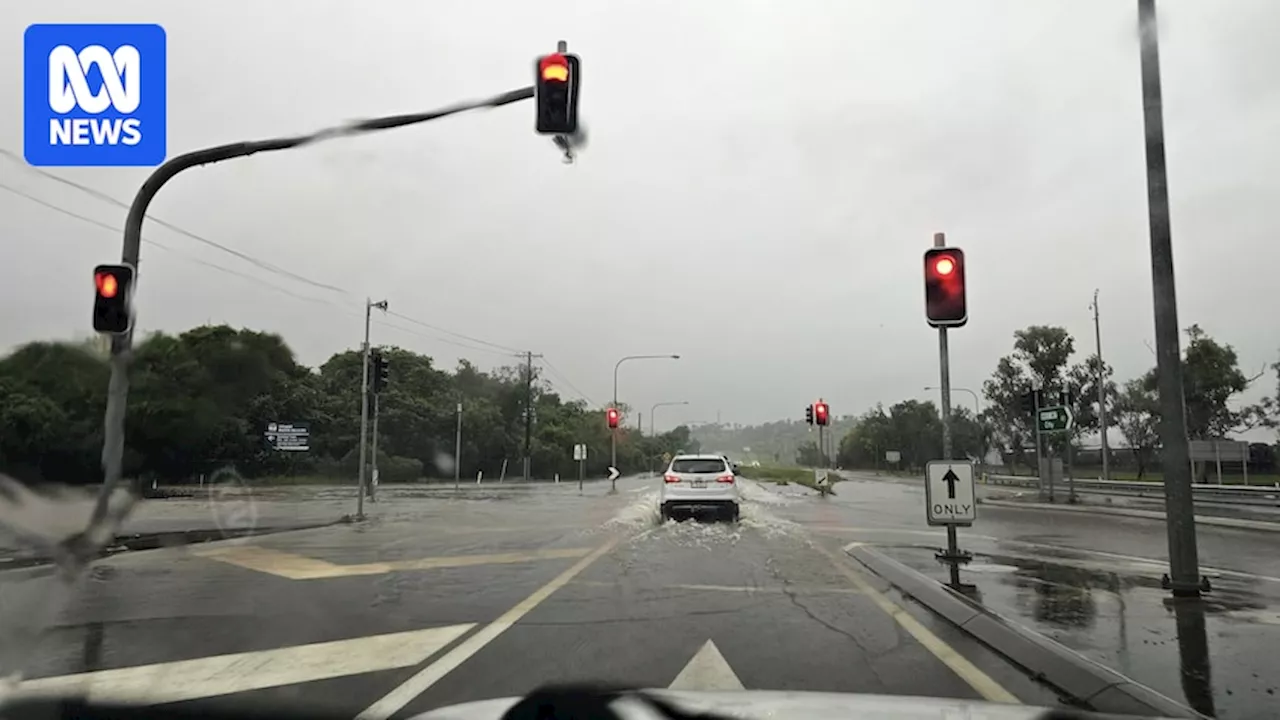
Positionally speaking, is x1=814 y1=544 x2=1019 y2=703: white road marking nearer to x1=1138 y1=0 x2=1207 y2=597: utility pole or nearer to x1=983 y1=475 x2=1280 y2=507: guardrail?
x1=1138 y1=0 x2=1207 y2=597: utility pole

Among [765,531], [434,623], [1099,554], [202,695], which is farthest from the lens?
[765,531]

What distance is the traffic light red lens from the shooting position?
11859 mm

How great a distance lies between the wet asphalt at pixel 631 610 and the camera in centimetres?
614

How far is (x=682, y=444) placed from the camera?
174 meters

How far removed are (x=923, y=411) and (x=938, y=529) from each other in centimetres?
8918

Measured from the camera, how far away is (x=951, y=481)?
11.0 metres

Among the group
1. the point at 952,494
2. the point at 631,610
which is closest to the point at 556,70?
the point at 631,610

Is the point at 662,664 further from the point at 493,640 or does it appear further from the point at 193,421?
the point at 193,421

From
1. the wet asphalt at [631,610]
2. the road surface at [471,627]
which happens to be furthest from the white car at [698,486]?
the road surface at [471,627]

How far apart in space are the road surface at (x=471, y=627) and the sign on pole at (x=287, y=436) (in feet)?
113

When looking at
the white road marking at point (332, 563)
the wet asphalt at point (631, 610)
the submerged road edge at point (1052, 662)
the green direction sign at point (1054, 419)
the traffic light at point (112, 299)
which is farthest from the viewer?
the green direction sign at point (1054, 419)

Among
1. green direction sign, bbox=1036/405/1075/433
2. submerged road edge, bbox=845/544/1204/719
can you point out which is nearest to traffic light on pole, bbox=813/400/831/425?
green direction sign, bbox=1036/405/1075/433

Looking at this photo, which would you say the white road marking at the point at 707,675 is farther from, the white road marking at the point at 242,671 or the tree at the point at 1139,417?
the tree at the point at 1139,417

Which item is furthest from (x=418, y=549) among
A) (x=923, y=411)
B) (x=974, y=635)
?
(x=923, y=411)
